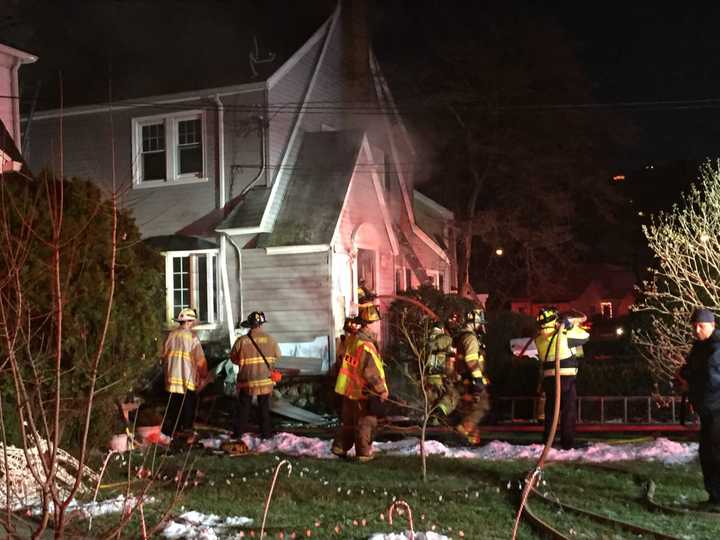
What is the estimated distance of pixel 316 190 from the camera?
62.9ft

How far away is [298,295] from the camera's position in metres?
18.8

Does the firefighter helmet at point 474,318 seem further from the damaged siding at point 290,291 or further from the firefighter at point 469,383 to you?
the damaged siding at point 290,291

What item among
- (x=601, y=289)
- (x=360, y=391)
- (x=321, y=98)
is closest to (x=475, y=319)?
(x=360, y=391)

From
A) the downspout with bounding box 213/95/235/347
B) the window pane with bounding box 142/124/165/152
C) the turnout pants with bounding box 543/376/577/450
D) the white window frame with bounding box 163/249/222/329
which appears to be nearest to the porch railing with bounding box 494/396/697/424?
the turnout pants with bounding box 543/376/577/450

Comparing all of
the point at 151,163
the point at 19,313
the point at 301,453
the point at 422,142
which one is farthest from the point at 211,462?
the point at 422,142

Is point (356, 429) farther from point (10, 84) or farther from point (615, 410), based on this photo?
point (10, 84)

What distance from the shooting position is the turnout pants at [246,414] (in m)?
12.2

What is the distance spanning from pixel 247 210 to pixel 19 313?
15.7 metres

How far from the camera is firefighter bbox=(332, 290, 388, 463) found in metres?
10.1

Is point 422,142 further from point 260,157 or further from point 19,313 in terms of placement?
point 19,313

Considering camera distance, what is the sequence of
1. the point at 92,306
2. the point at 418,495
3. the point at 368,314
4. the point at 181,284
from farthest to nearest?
the point at 181,284 → the point at 368,314 → the point at 92,306 → the point at 418,495

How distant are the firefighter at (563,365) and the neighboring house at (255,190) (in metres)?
7.75

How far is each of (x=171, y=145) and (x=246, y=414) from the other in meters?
9.27

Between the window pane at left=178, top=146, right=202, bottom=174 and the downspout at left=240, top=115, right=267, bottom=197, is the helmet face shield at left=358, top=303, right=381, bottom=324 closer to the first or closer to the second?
the downspout at left=240, top=115, right=267, bottom=197
